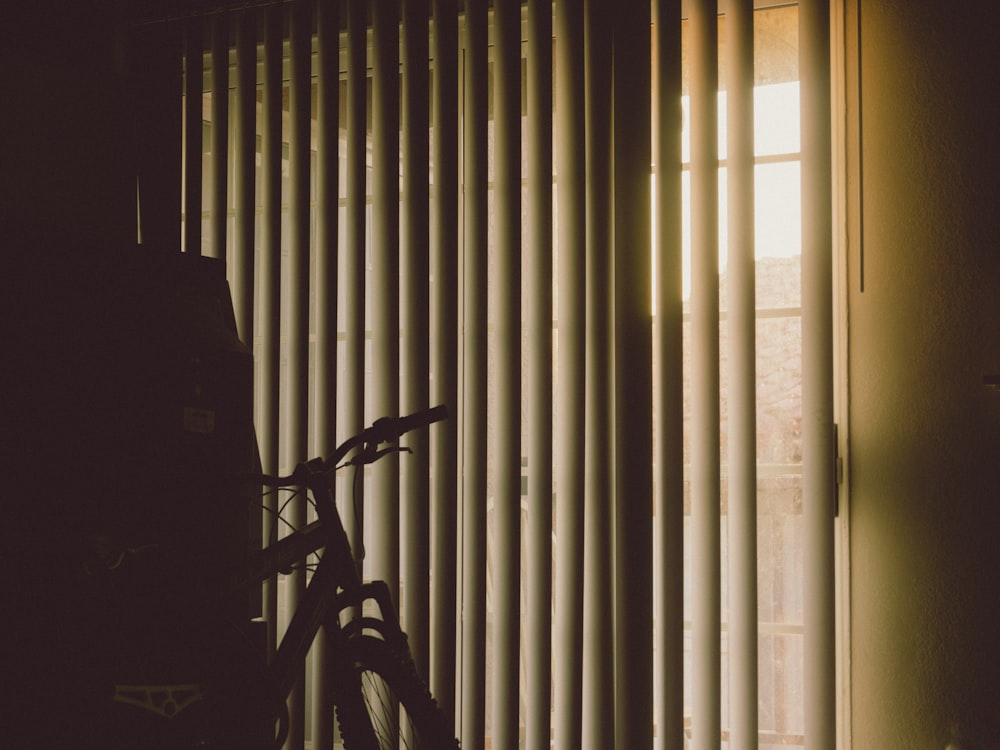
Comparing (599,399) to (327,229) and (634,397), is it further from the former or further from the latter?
(327,229)

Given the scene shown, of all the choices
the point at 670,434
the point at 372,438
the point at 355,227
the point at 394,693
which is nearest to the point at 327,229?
the point at 355,227

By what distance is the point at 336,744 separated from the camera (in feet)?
6.91

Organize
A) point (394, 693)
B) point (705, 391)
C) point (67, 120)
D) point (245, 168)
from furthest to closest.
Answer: point (245, 168)
point (67, 120)
point (705, 391)
point (394, 693)

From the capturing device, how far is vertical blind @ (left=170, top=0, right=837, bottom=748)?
68.6 inches

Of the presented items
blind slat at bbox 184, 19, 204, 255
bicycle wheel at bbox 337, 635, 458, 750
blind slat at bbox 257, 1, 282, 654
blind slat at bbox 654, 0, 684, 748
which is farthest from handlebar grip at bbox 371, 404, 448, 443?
blind slat at bbox 184, 19, 204, 255

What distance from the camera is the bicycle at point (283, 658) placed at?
133 cm

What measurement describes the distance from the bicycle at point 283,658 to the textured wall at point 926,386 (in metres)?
0.91

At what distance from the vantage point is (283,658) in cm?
138

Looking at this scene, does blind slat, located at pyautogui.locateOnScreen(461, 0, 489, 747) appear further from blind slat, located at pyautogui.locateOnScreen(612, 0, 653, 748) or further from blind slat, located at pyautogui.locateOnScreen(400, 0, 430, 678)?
blind slat, located at pyautogui.locateOnScreen(612, 0, 653, 748)

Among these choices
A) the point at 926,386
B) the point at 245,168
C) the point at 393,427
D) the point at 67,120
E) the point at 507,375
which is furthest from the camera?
the point at 245,168

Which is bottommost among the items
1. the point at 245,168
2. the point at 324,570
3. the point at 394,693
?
the point at 394,693

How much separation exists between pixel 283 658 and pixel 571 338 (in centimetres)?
90

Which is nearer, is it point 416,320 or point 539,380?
point 539,380

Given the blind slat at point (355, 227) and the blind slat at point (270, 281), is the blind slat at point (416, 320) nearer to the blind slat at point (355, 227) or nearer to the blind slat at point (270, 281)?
the blind slat at point (355, 227)
